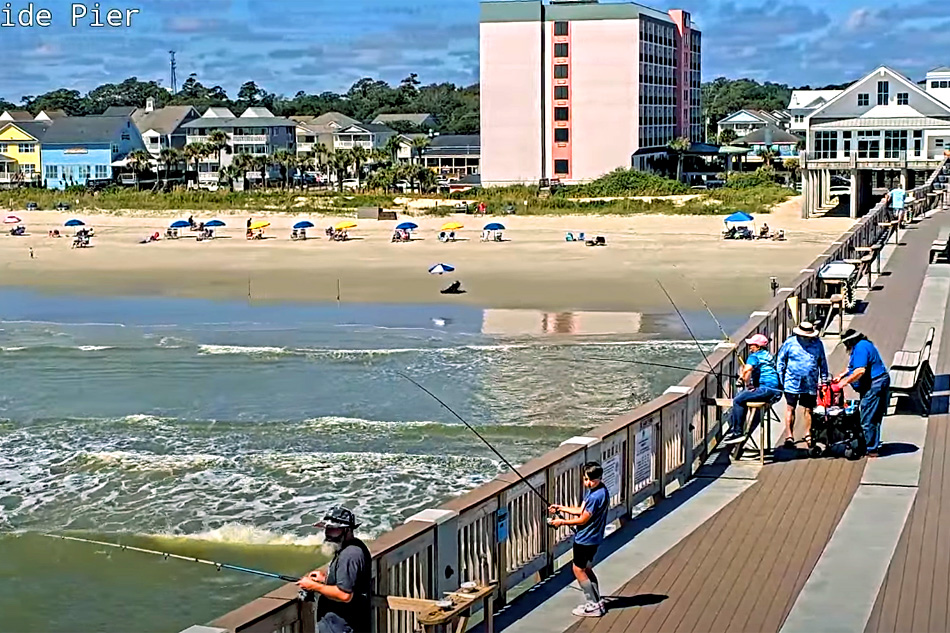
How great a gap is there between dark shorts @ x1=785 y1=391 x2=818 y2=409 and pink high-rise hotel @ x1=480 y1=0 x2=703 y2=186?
73.5m

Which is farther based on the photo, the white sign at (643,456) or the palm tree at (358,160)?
the palm tree at (358,160)

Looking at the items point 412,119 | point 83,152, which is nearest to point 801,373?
point 83,152

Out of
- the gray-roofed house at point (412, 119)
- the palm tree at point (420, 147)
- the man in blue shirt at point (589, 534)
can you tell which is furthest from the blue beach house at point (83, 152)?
the man in blue shirt at point (589, 534)

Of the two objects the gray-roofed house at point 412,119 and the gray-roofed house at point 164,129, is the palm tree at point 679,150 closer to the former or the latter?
the gray-roofed house at point 164,129

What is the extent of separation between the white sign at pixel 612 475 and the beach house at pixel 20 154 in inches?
3790

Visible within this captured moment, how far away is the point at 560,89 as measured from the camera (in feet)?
278

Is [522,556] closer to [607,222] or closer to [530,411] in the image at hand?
[530,411]

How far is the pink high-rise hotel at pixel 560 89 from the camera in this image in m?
83.9

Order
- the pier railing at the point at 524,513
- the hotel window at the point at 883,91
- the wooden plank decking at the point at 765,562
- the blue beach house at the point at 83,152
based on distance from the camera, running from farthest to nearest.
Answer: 1. the blue beach house at the point at 83,152
2. the hotel window at the point at 883,91
3. the wooden plank decking at the point at 765,562
4. the pier railing at the point at 524,513

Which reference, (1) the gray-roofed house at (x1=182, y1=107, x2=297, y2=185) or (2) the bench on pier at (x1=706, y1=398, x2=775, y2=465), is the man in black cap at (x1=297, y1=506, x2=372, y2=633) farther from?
(1) the gray-roofed house at (x1=182, y1=107, x2=297, y2=185)

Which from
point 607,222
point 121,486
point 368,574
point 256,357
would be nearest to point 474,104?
point 607,222

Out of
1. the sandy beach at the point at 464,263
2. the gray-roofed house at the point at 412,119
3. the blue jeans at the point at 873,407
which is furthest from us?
the gray-roofed house at the point at 412,119

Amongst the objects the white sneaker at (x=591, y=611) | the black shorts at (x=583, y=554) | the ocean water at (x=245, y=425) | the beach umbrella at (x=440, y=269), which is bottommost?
the ocean water at (x=245, y=425)

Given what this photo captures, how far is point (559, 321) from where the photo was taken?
31.5 m
